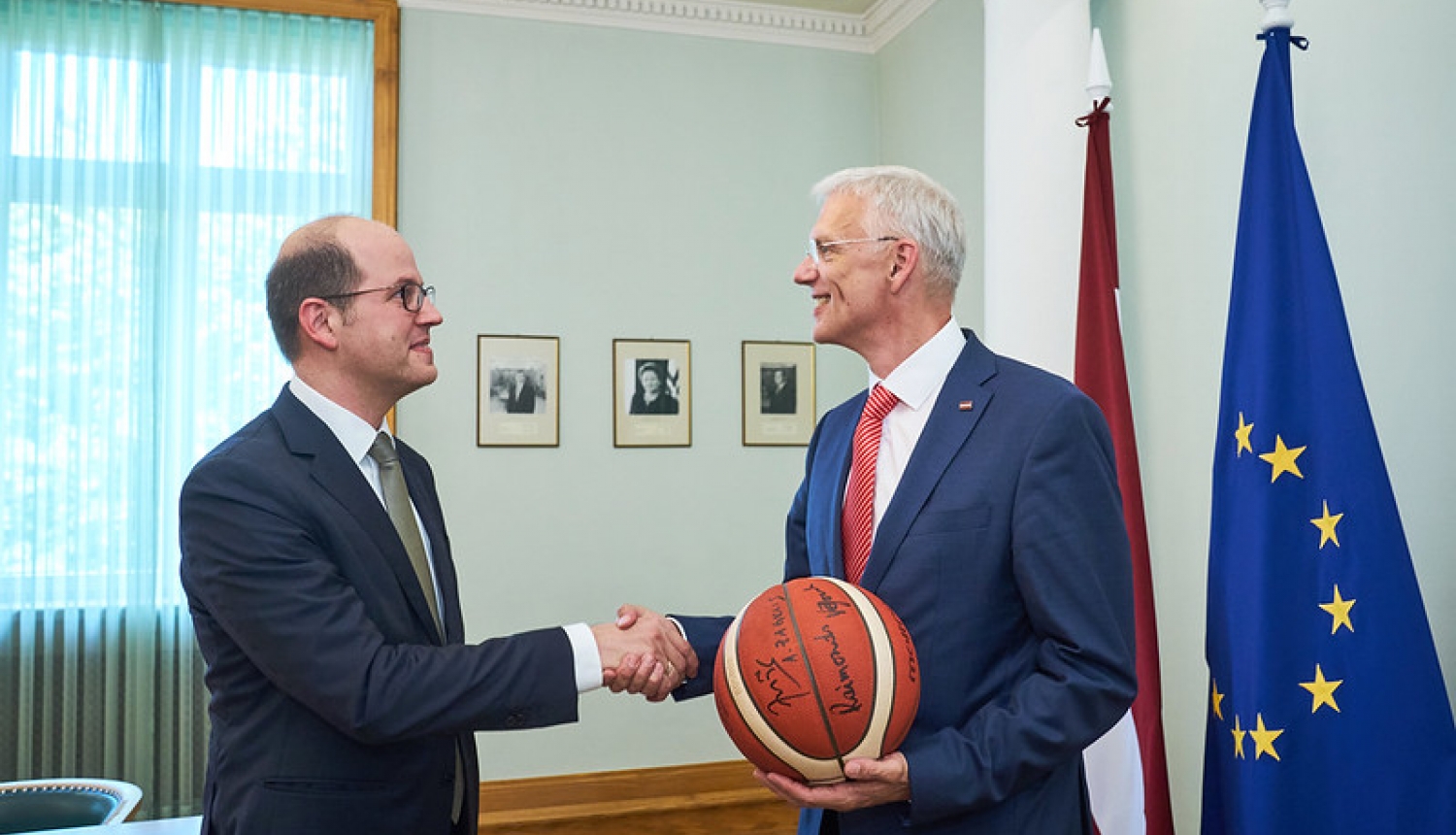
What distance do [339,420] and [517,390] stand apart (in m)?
3.04

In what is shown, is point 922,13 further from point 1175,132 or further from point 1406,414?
point 1406,414

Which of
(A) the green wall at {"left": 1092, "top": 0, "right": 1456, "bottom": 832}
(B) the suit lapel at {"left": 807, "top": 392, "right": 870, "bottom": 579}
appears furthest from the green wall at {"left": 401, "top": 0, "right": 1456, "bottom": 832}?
(B) the suit lapel at {"left": 807, "top": 392, "right": 870, "bottom": 579}

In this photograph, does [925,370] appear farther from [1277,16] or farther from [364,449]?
[1277,16]

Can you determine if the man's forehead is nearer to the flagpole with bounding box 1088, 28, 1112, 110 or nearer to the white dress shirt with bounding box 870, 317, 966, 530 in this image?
the white dress shirt with bounding box 870, 317, 966, 530

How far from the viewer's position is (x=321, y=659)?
65.0 inches

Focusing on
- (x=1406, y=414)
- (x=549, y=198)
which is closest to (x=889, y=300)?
(x=1406, y=414)

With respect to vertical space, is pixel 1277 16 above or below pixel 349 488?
above

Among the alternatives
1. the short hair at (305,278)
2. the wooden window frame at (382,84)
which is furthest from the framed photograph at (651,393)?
the short hair at (305,278)

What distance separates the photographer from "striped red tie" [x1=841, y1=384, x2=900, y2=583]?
5.90ft

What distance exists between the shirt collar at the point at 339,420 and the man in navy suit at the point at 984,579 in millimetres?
833

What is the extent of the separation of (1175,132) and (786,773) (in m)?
2.41

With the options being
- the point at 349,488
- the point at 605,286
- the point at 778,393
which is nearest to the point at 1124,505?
the point at 349,488

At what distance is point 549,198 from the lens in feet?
16.6

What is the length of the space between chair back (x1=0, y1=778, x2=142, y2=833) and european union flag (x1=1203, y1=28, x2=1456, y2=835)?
2.54 m
